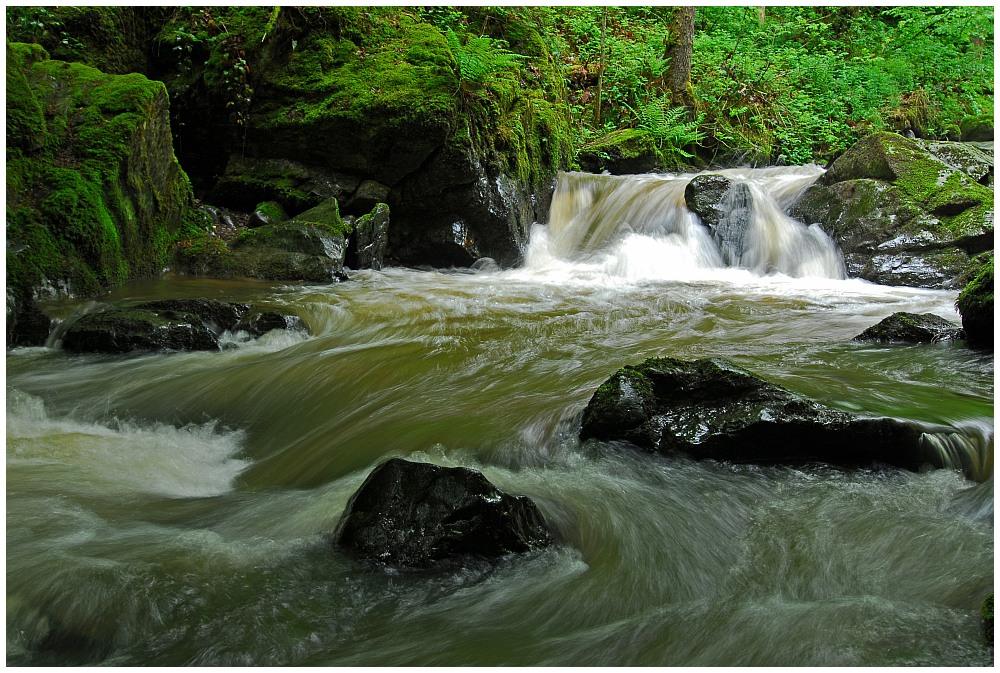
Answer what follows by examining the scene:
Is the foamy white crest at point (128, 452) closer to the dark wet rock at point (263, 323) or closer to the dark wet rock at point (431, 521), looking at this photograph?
the dark wet rock at point (431, 521)

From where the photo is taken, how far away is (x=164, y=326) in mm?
5137

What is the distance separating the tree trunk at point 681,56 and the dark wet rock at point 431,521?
1401 cm

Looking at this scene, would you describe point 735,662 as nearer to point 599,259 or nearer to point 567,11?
point 599,259

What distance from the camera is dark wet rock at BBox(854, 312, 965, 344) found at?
4.99 meters

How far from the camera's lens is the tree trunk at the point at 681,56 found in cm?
1495

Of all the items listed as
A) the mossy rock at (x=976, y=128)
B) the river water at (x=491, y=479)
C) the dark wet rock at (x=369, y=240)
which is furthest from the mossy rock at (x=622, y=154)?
the mossy rock at (x=976, y=128)

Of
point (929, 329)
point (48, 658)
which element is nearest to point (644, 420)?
point (48, 658)

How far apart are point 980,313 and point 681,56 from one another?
39.4ft

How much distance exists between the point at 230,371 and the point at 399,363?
1131mm

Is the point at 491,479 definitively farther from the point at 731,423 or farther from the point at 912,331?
the point at 912,331

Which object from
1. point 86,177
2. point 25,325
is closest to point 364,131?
point 86,177

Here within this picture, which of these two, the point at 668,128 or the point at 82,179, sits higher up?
the point at 668,128

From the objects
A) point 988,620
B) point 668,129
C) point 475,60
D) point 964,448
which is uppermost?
point 475,60

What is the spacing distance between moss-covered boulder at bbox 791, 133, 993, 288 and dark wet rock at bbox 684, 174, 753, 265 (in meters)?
0.88
